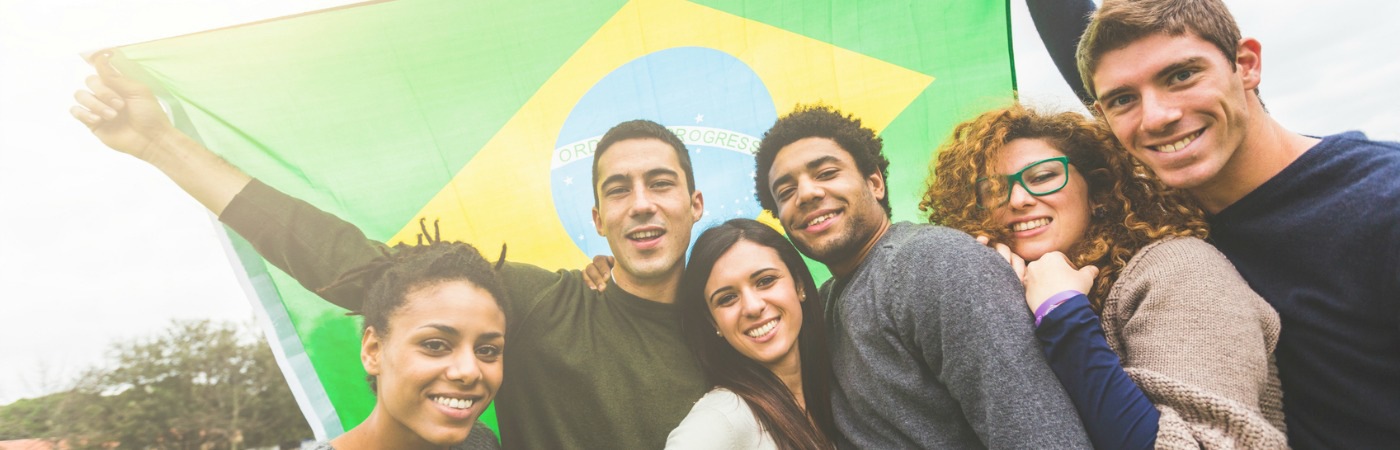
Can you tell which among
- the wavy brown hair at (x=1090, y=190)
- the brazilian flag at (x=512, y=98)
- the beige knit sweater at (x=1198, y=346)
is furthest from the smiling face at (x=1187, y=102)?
the brazilian flag at (x=512, y=98)

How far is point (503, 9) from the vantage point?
3.55 metres

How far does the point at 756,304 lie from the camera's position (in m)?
3.20

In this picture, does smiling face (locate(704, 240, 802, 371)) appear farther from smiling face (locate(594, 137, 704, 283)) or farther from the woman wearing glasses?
the woman wearing glasses

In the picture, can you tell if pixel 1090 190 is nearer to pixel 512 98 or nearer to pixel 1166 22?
pixel 1166 22

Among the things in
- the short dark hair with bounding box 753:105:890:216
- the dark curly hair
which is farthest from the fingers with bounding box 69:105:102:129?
the short dark hair with bounding box 753:105:890:216

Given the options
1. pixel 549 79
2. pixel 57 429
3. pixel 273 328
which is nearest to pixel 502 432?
pixel 273 328

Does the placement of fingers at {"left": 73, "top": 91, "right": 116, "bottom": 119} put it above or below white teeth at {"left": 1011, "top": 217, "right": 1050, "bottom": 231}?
above

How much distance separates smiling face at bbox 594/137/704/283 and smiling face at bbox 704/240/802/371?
260 millimetres

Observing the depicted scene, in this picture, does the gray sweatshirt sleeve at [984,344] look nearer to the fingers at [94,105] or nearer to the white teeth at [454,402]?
the white teeth at [454,402]

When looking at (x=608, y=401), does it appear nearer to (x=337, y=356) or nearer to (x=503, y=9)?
(x=337, y=356)

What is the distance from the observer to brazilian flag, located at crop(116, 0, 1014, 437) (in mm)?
3344

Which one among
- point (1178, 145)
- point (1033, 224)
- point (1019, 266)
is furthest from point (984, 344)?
point (1178, 145)

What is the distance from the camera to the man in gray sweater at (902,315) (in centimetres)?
239

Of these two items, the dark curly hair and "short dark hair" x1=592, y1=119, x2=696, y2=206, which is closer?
the dark curly hair
